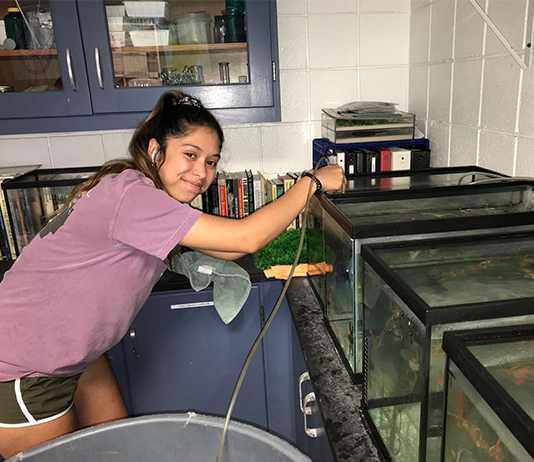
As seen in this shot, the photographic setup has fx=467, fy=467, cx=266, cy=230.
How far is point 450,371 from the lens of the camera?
1.71 feet

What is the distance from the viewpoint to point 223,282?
153 cm

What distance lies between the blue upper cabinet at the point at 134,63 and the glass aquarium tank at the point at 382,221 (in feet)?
2.23

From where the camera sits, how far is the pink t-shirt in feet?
3.13

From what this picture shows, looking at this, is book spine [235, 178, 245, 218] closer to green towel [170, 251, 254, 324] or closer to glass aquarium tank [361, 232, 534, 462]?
green towel [170, 251, 254, 324]

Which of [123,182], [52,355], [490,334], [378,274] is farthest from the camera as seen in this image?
[52,355]

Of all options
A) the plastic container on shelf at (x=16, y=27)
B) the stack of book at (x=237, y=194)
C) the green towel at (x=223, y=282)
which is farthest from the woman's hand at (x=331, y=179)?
the plastic container on shelf at (x=16, y=27)

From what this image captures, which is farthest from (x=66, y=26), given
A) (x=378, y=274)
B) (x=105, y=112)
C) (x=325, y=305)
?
(x=378, y=274)

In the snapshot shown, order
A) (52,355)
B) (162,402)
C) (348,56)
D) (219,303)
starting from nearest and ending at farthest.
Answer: (52,355) → (219,303) → (162,402) → (348,56)

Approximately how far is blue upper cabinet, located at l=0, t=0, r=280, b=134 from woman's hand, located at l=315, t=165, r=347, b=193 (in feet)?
2.21

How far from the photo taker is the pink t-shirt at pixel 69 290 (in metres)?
0.96

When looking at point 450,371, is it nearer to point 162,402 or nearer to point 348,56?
point 162,402

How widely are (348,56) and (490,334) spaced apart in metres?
1.70

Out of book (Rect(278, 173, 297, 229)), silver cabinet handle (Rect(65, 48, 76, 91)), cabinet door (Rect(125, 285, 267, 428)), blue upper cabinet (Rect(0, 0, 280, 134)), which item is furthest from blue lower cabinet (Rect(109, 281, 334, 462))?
silver cabinet handle (Rect(65, 48, 76, 91))

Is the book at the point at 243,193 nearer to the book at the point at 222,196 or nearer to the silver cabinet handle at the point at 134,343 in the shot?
the book at the point at 222,196
